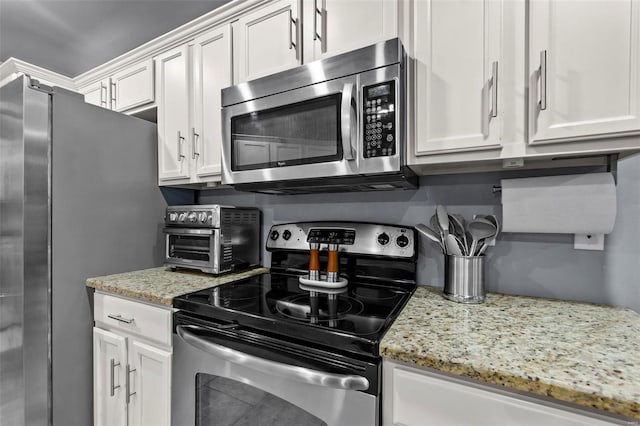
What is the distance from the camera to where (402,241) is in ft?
4.44

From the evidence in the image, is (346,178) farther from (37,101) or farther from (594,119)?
(37,101)

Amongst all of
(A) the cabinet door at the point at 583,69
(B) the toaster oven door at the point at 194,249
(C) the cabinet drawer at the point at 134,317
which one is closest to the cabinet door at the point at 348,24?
(A) the cabinet door at the point at 583,69

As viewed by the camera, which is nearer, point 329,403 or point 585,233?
point 329,403

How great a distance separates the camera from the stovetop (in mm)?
858

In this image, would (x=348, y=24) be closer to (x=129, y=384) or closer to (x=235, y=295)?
(x=235, y=295)

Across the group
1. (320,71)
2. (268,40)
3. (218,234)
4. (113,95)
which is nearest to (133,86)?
(113,95)

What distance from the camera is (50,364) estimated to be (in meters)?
1.34

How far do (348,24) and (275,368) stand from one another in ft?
4.16

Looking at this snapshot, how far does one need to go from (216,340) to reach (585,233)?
133cm

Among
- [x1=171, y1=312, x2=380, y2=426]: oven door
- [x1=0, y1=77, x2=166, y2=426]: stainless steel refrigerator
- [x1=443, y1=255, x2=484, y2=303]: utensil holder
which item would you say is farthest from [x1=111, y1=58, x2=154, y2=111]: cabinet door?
[x1=443, y1=255, x2=484, y2=303]: utensil holder

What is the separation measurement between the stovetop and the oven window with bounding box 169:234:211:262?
282mm

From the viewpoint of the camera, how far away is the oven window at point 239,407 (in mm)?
904

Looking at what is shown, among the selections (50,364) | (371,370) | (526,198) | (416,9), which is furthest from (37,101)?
(526,198)

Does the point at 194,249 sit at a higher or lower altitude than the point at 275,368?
higher
